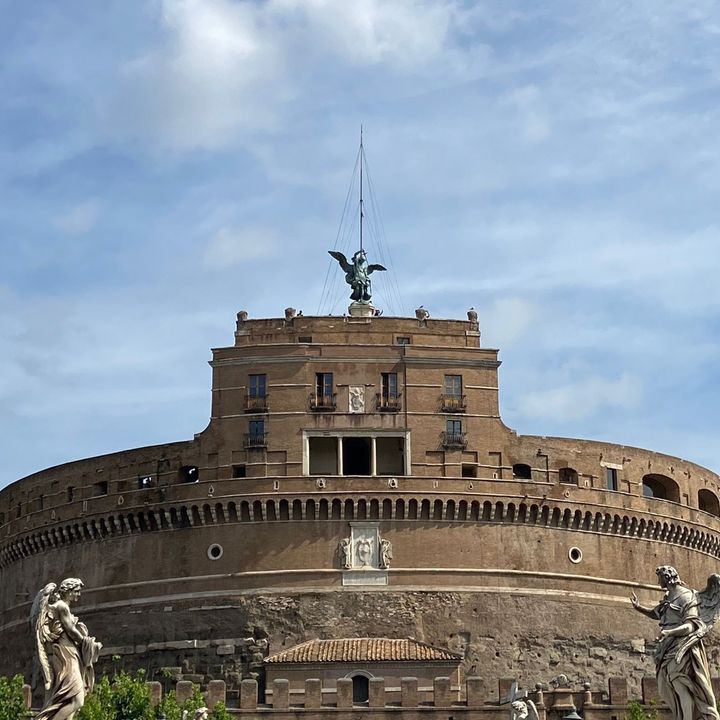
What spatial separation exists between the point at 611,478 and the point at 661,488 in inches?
181

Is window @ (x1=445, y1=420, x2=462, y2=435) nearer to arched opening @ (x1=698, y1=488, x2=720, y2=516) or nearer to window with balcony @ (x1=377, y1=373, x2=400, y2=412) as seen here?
window with balcony @ (x1=377, y1=373, x2=400, y2=412)

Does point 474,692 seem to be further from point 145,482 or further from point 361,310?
point 361,310

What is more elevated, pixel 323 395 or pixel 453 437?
pixel 323 395

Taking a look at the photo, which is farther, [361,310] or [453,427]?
[361,310]

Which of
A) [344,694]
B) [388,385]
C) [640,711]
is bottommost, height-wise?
[640,711]

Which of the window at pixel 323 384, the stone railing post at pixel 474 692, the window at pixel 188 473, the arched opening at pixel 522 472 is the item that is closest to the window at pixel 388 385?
the window at pixel 323 384

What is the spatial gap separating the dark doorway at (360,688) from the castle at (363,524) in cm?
325

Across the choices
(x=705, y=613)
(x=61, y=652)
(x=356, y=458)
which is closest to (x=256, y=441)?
(x=356, y=458)

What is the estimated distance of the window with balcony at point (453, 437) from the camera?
72062 mm

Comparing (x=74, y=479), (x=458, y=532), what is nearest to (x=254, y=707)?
(x=458, y=532)

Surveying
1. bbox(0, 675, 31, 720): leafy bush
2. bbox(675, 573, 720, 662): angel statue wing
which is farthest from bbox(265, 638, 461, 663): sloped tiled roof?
bbox(675, 573, 720, 662): angel statue wing

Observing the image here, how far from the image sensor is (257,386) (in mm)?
72875

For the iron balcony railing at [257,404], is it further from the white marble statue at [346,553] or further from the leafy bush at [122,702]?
the leafy bush at [122,702]

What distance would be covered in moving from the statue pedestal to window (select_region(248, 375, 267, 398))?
691 cm
